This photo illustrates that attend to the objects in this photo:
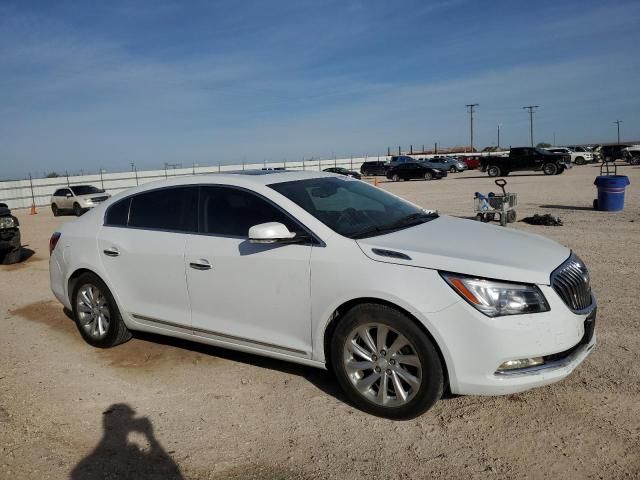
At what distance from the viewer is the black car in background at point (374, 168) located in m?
45.4

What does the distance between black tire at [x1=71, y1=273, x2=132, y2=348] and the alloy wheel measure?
8.02ft

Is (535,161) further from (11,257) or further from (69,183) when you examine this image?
(69,183)

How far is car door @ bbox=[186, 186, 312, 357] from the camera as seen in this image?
151 inches

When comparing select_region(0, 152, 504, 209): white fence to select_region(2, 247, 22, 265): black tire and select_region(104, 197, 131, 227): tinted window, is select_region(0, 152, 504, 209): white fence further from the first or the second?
select_region(104, 197, 131, 227): tinted window

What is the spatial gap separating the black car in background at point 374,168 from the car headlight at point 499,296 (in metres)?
42.3

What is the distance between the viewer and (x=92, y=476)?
3096mm

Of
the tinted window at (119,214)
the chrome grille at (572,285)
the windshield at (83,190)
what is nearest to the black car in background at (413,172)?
the windshield at (83,190)

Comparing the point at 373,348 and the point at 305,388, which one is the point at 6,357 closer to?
the point at 305,388

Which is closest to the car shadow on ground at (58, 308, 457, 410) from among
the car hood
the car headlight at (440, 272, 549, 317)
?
the car headlight at (440, 272, 549, 317)

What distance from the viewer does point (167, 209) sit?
4699mm

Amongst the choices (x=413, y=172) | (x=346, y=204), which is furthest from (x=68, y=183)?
(x=346, y=204)

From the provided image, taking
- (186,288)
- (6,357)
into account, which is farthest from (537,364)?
(6,357)

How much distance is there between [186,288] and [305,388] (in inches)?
48.8

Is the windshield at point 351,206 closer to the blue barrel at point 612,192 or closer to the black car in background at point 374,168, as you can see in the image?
the blue barrel at point 612,192
